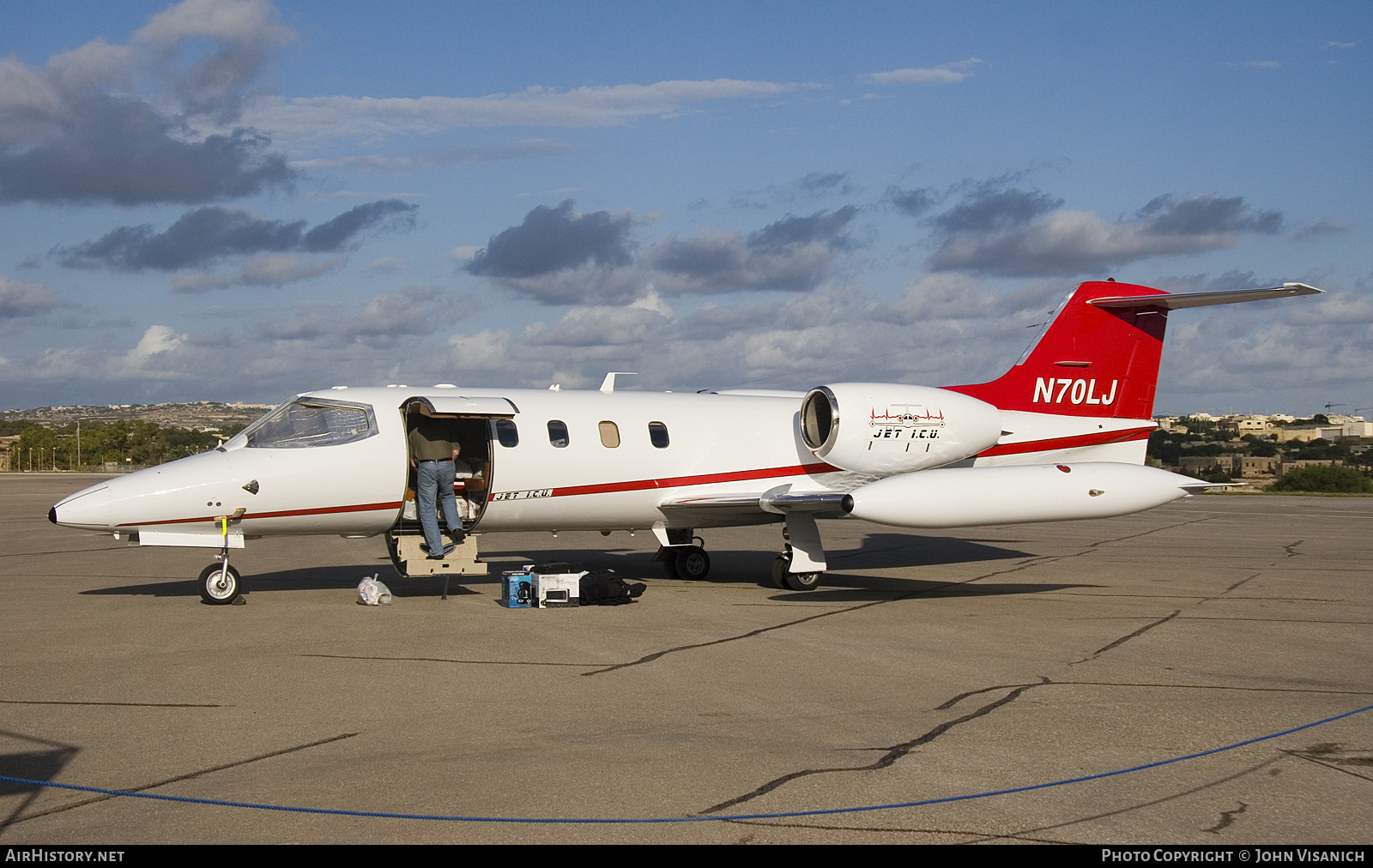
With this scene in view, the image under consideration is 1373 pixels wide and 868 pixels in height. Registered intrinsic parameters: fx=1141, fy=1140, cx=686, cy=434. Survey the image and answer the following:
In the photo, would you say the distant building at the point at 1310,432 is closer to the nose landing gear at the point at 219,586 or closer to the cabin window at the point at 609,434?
the cabin window at the point at 609,434

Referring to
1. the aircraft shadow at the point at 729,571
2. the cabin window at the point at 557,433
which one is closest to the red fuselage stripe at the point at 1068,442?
the aircraft shadow at the point at 729,571

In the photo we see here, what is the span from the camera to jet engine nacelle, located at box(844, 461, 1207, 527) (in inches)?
556

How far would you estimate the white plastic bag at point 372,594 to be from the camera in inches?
547

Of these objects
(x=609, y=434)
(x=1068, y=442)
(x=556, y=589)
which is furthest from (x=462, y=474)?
(x=1068, y=442)

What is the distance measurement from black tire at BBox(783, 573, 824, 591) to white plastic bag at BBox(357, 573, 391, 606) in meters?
5.61

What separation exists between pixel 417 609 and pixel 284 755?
678 cm

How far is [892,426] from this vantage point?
16719 mm

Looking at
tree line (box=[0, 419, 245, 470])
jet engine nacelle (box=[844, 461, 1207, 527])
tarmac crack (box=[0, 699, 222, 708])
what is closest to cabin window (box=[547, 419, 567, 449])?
jet engine nacelle (box=[844, 461, 1207, 527])

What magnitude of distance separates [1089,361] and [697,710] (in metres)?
12.9

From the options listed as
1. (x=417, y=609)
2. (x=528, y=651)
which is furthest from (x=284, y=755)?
(x=417, y=609)

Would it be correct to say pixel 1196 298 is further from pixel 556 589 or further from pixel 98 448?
pixel 98 448

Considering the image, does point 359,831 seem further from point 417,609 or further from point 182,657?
point 417,609

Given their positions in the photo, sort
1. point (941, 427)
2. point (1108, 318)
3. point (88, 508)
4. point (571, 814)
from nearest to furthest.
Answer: point (571, 814) < point (88, 508) < point (941, 427) < point (1108, 318)
